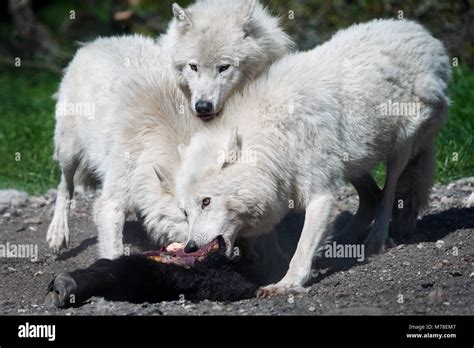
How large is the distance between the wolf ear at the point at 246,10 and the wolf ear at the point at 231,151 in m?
0.97

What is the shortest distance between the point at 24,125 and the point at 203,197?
5874 mm

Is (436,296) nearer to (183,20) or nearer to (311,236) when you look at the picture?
(311,236)

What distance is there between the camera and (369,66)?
20.6ft

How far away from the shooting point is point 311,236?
579cm

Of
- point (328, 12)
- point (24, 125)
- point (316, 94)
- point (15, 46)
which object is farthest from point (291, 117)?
point (15, 46)

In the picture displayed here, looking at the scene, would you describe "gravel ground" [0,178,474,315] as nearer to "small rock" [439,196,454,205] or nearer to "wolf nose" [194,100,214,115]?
"small rock" [439,196,454,205]

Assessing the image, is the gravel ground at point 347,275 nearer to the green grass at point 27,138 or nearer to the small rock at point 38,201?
the small rock at point 38,201

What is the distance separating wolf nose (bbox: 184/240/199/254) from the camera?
5.31 metres

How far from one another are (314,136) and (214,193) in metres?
0.84

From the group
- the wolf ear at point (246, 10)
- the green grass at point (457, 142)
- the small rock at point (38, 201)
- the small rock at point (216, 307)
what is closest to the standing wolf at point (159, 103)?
the wolf ear at point (246, 10)

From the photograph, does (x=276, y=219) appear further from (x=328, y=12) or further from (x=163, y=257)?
→ (x=328, y=12)

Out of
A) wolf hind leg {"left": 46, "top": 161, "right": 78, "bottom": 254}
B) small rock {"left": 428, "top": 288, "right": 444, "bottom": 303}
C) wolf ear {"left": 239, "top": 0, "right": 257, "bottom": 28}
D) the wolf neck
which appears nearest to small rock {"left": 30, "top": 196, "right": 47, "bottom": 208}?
wolf hind leg {"left": 46, "top": 161, "right": 78, "bottom": 254}

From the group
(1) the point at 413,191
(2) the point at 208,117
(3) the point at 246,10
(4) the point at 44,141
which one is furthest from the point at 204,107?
(4) the point at 44,141

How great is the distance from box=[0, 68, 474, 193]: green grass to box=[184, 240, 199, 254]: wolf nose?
3426 millimetres
